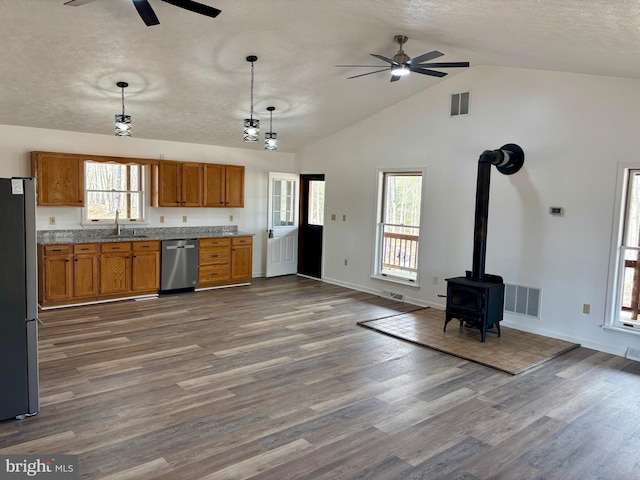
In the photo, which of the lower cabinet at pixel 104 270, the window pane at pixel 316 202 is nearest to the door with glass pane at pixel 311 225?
the window pane at pixel 316 202

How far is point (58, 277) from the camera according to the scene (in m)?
6.20

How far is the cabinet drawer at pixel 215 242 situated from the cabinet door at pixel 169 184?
2.32 ft

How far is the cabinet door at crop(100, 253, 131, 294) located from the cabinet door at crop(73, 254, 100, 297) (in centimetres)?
8

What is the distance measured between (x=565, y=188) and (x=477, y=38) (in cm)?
212

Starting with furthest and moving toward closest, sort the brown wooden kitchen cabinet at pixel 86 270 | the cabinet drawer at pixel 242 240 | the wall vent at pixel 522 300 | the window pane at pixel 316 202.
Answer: the window pane at pixel 316 202 < the cabinet drawer at pixel 242 240 < the brown wooden kitchen cabinet at pixel 86 270 < the wall vent at pixel 522 300

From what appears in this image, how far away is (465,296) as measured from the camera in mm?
5441

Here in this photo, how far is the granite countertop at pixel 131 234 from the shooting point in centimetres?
653

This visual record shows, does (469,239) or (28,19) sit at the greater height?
(28,19)

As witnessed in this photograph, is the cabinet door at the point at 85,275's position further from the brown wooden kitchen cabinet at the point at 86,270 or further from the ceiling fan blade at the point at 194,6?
the ceiling fan blade at the point at 194,6

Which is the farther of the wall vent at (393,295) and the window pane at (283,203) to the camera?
the window pane at (283,203)

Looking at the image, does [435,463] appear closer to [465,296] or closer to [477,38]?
[465,296]

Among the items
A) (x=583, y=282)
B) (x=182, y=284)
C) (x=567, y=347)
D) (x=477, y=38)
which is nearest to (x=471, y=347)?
(x=567, y=347)

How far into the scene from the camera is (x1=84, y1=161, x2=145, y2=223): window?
6.94 m


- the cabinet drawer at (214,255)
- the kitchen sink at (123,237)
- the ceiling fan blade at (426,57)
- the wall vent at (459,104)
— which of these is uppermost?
the wall vent at (459,104)
